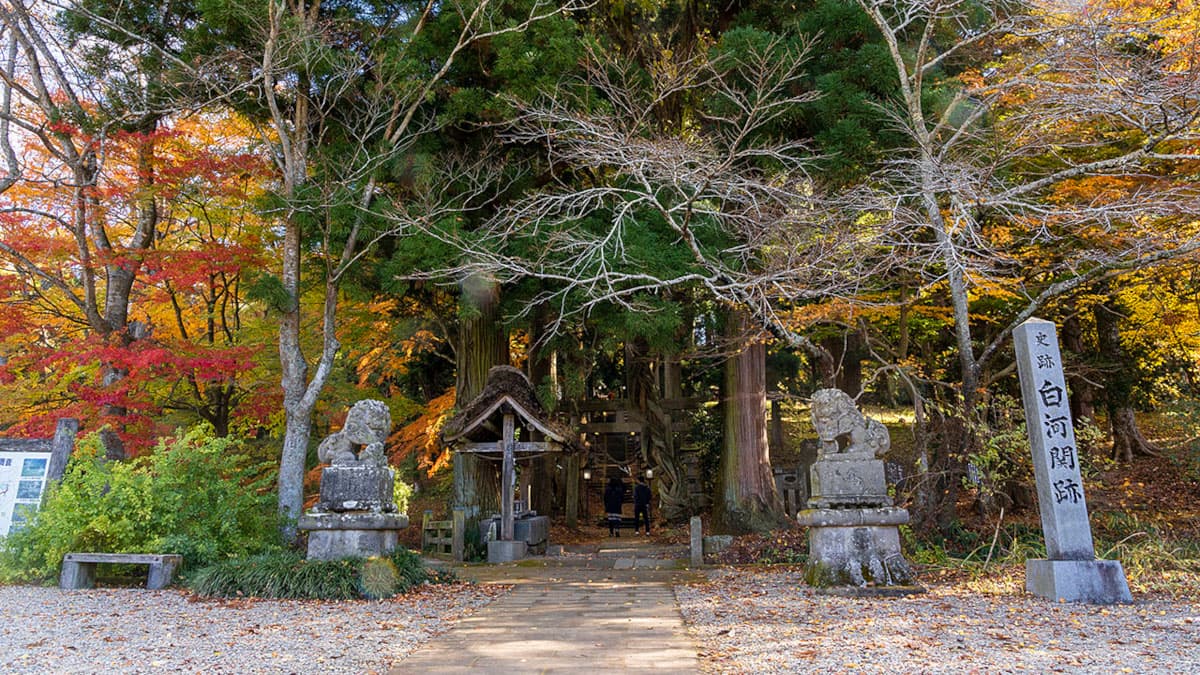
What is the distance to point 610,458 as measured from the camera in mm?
18797

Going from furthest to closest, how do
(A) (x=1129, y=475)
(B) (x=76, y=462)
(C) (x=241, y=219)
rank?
(A) (x=1129, y=475) < (C) (x=241, y=219) < (B) (x=76, y=462)

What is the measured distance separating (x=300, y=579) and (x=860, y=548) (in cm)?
523

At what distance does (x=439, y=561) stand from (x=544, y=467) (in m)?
6.22

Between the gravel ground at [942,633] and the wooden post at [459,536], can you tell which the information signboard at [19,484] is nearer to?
the wooden post at [459,536]

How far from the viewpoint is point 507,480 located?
35.7 ft

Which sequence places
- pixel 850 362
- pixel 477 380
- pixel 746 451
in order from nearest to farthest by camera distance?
pixel 477 380 → pixel 746 451 → pixel 850 362

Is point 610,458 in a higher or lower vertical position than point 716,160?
lower

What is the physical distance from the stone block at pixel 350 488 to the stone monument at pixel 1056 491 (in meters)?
6.15

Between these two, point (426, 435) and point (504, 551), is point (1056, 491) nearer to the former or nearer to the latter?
point (504, 551)

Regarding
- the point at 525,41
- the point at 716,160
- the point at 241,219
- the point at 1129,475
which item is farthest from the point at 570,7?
the point at 1129,475

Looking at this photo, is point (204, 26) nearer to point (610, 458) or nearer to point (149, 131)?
point (149, 131)

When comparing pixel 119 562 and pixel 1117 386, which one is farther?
pixel 1117 386

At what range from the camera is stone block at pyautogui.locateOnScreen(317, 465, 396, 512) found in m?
7.41

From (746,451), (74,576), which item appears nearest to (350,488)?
(74,576)
